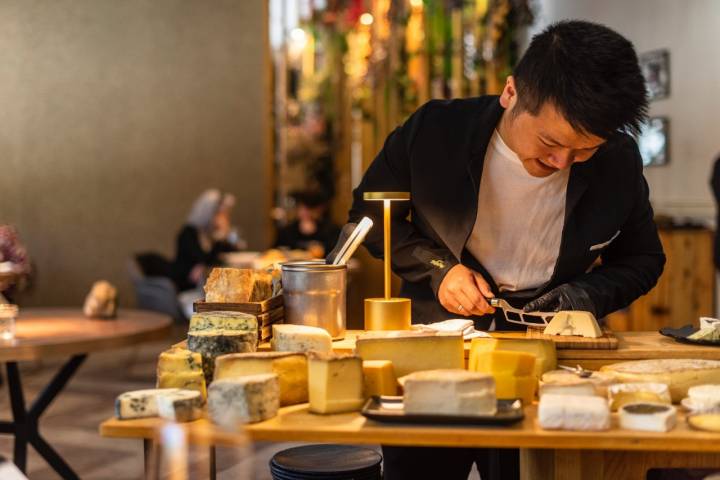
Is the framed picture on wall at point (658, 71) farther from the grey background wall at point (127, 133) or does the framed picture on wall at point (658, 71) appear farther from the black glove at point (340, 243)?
the black glove at point (340, 243)

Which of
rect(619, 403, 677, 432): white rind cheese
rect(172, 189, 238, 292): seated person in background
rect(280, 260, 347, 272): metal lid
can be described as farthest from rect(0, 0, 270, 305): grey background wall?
rect(619, 403, 677, 432): white rind cheese

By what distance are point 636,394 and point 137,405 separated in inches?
33.6

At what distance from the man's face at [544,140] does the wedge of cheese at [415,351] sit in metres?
0.49

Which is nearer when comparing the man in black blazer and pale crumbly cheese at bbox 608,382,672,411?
pale crumbly cheese at bbox 608,382,672,411

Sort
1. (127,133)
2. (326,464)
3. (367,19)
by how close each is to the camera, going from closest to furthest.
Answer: (326,464) → (367,19) → (127,133)

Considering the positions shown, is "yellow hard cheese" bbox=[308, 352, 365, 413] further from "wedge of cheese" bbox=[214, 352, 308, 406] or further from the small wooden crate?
the small wooden crate

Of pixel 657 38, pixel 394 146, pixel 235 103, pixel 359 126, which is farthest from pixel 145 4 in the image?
pixel 394 146

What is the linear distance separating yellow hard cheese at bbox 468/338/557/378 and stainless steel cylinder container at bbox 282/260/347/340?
0.34 meters

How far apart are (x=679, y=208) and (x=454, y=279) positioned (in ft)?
17.3

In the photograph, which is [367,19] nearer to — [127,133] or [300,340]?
[127,133]

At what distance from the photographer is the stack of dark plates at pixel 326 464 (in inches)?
99.9

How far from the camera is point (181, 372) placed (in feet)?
6.01

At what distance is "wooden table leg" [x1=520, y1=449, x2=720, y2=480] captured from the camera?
1.67 metres

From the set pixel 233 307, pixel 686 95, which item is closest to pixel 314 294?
pixel 233 307
